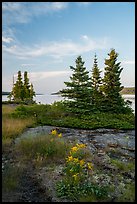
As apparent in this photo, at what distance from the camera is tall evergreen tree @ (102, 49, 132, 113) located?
20.4 meters

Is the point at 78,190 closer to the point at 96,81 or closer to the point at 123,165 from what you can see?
the point at 123,165

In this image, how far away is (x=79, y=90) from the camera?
1909 centimetres

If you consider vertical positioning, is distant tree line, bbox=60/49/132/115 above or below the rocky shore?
above

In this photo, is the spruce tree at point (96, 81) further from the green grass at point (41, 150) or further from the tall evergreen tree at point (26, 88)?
the tall evergreen tree at point (26, 88)

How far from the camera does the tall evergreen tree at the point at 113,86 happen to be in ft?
66.9

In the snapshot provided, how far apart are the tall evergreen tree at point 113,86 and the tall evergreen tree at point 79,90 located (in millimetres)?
2203

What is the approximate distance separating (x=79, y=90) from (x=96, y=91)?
2900 millimetres

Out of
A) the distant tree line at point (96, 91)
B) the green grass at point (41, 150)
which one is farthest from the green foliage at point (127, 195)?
the distant tree line at point (96, 91)

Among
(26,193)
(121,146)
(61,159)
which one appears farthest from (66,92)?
(26,193)

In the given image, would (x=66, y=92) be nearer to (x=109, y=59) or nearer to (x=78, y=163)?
(x=109, y=59)

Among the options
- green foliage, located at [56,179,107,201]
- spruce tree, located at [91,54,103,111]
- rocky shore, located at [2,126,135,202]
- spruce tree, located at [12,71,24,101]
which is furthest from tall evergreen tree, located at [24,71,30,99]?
green foliage, located at [56,179,107,201]

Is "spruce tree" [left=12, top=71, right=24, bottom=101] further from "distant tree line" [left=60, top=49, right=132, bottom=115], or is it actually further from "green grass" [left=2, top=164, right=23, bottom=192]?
"green grass" [left=2, top=164, right=23, bottom=192]

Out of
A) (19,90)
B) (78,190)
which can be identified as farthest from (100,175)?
(19,90)

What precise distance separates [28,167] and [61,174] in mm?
1069
